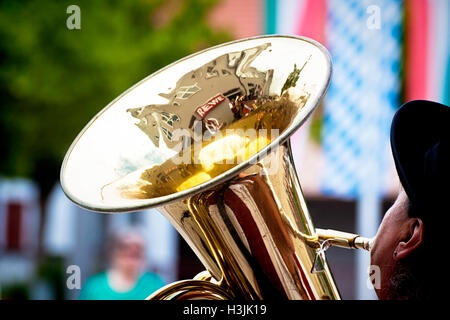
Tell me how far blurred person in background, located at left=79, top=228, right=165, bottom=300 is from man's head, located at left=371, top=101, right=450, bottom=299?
1969 millimetres

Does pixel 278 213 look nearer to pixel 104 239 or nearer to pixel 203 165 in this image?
pixel 203 165

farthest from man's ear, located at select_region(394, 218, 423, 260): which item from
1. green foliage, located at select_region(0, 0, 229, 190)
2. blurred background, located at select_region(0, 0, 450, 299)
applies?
green foliage, located at select_region(0, 0, 229, 190)

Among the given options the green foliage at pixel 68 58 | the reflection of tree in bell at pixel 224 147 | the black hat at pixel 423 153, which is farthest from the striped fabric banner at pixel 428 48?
the black hat at pixel 423 153

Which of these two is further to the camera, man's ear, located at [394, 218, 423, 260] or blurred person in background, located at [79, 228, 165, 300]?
blurred person in background, located at [79, 228, 165, 300]

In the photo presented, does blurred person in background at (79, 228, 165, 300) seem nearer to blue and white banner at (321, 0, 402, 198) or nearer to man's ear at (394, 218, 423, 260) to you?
man's ear at (394, 218, 423, 260)

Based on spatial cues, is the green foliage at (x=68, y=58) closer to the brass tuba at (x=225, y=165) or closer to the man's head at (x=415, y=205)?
the brass tuba at (x=225, y=165)

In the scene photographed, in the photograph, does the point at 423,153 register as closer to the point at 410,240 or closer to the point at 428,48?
the point at 410,240

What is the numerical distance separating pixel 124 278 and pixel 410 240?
220 centimetres

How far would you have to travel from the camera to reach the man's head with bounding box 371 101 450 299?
1380 mm

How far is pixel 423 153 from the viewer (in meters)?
1.46

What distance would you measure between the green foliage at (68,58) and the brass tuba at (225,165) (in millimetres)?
5515

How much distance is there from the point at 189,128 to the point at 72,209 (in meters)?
4.74

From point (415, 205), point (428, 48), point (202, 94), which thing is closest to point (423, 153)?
point (415, 205)

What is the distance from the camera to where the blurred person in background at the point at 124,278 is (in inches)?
128
